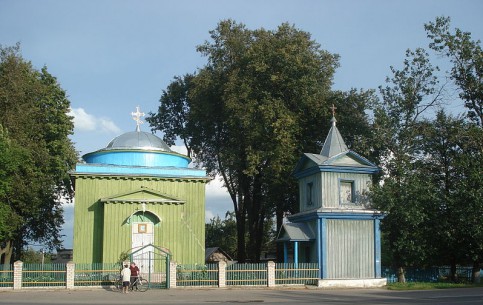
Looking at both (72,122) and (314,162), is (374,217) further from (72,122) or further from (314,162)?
(72,122)

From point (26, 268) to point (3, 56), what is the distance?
1806 cm

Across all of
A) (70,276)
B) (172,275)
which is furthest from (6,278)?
(172,275)

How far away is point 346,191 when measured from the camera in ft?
104

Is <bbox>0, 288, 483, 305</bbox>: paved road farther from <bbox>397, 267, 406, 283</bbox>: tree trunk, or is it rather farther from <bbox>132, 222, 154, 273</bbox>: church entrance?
<bbox>397, 267, 406, 283</bbox>: tree trunk

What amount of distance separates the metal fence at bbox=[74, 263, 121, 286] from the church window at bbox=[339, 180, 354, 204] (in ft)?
40.1

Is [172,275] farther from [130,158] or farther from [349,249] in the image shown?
[349,249]

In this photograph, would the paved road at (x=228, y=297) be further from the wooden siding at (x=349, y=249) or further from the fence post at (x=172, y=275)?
the wooden siding at (x=349, y=249)

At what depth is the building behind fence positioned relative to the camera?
27703 millimetres

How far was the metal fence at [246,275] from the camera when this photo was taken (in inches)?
1150

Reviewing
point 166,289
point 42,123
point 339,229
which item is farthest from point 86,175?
point 339,229

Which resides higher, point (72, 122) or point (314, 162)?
point (72, 122)

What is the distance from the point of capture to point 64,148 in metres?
42.1

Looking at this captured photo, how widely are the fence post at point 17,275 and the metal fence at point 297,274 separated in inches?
487

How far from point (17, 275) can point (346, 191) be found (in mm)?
17098
